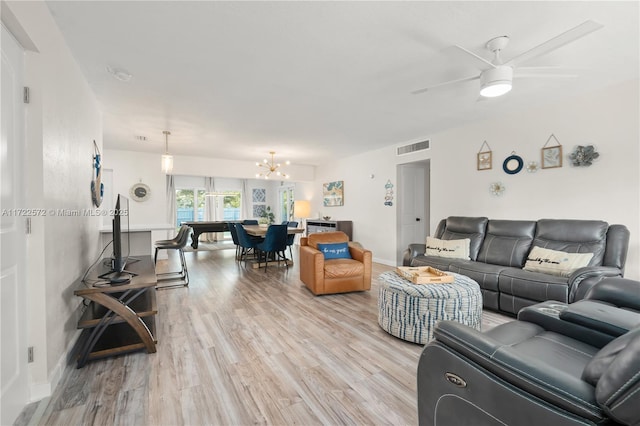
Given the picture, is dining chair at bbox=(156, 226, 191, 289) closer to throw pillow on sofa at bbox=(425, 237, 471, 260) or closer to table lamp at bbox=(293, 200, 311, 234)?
throw pillow on sofa at bbox=(425, 237, 471, 260)

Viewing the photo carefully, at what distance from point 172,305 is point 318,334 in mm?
1953

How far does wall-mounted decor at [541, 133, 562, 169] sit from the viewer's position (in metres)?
3.50

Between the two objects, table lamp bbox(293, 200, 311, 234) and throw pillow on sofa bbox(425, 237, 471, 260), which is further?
table lamp bbox(293, 200, 311, 234)

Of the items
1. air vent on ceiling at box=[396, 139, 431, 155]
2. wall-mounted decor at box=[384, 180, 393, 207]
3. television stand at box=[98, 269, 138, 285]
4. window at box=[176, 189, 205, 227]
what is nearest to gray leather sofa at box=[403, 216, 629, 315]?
air vent on ceiling at box=[396, 139, 431, 155]

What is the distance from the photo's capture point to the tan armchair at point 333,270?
370cm

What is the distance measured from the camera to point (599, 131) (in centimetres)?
320

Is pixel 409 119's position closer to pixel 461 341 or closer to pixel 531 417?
pixel 461 341

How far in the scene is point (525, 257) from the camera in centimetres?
344

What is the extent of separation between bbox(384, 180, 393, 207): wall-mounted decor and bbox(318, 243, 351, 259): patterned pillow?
224 cm

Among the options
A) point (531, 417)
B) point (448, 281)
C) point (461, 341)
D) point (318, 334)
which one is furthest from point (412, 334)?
point (531, 417)

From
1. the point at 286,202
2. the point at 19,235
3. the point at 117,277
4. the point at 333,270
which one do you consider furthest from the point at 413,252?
the point at 286,202

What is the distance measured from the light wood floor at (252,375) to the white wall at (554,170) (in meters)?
1.71

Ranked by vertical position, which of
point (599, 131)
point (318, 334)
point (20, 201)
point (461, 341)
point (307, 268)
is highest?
point (599, 131)

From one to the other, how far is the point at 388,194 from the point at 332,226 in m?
1.90
